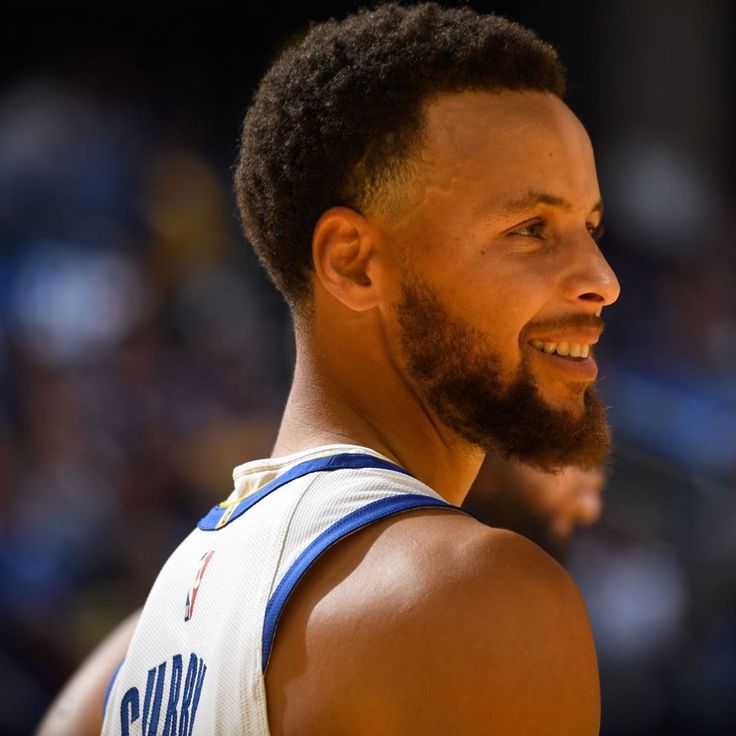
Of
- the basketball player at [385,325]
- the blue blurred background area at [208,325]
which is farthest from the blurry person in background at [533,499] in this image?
the blue blurred background area at [208,325]

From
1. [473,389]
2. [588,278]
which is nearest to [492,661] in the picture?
[473,389]

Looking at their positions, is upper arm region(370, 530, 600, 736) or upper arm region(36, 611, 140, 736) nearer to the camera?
upper arm region(370, 530, 600, 736)

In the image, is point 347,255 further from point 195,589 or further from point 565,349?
point 195,589

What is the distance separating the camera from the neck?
67.1 inches

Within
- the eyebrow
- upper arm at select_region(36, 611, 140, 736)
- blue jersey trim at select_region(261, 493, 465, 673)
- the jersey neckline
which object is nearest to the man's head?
the eyebrow

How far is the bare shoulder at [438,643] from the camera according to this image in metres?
1.29

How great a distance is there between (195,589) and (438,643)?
47cm

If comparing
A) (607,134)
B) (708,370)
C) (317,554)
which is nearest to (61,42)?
(607,134)

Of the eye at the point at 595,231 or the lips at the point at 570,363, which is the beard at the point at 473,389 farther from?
the eye at the point at 595,231

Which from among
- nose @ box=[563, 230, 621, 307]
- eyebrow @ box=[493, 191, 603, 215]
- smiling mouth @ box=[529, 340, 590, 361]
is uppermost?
eyebrow @ box=[493, 191, 603, 215]

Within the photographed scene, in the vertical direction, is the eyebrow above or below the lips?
above

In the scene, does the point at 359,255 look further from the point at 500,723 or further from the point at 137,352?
the point at 137,352

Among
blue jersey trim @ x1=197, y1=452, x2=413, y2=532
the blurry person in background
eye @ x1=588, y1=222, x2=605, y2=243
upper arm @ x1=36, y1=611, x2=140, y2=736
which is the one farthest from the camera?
the blurry person in background

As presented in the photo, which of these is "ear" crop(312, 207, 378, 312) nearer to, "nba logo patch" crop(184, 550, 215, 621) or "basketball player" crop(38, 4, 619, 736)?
"basketball player" crop(38, 4, 619, 736)
